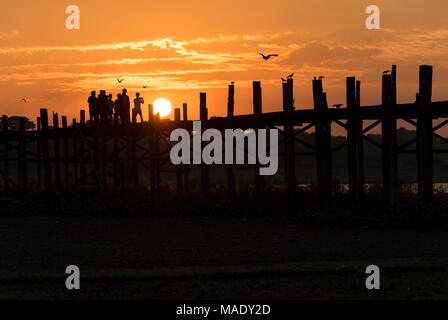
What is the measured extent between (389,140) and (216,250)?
6730mm

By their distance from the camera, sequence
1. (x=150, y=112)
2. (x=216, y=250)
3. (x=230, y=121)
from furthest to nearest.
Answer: (x=150, y=112) → (x=230, y=121) → (x=216, y=250)

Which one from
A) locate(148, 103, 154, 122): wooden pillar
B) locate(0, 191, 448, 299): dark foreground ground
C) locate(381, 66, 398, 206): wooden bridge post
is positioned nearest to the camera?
locate(0, 191, 448, 299): dark foreground ground

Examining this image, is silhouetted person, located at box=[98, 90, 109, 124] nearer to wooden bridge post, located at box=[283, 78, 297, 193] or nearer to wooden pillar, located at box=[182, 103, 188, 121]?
wooden pillar, located at box=[182, 103, 188, 121]

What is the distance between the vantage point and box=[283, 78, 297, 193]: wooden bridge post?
18281 millimetres

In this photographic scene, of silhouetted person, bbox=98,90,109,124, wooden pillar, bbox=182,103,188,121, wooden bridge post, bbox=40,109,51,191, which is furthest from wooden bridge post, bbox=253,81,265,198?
wooden bridge post, bbox=40,109,51,191

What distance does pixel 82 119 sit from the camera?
1132 inches

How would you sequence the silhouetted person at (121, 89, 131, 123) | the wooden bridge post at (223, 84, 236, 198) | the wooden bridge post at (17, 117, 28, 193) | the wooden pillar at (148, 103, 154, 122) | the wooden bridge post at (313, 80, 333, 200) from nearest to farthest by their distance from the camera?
the wooden bridge post at (313, 80, 333, 200) < the wooden bridge post at (223, 84, 236, 198) < the wooden pillar at (148, 103, 154, 122) < the silhouetted person at (121, 89, 131, 123) < the wooden bridge post at (17, 117, 28, 193)

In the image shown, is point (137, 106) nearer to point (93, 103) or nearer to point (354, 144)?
point (93, 103)

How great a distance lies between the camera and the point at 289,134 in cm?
1834

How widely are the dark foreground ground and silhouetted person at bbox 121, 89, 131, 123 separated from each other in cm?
518

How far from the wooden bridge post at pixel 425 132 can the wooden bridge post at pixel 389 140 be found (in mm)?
695

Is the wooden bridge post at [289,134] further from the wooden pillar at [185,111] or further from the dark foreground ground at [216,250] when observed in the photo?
the wooden pillar at [185,111]

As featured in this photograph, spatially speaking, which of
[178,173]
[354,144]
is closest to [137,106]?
[178,173]
